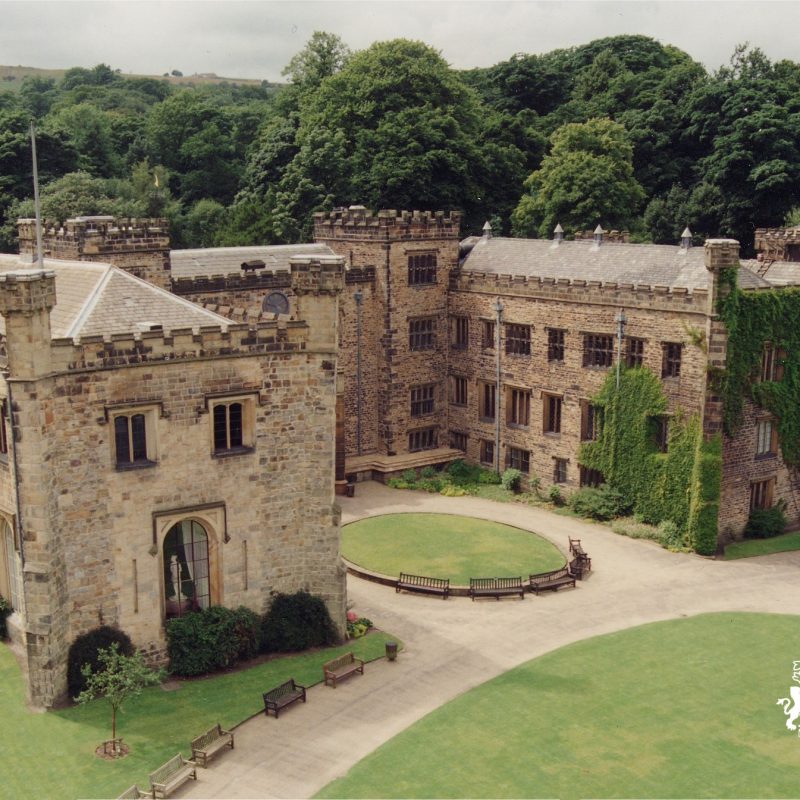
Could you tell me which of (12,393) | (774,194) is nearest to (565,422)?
(12,393)

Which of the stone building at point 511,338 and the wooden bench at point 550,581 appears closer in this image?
the wooden bench at point 550,581

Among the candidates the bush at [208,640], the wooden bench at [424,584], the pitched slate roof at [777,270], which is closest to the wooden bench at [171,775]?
the bush at [208,640]

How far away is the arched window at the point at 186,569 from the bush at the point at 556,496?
2230 centimetres

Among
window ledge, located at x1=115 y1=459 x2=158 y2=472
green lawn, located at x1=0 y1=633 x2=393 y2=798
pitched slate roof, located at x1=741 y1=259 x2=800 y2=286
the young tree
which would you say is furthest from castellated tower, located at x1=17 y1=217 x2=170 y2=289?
pitched slate roof, located at x1=741 y1=259 x2=800 y2=286

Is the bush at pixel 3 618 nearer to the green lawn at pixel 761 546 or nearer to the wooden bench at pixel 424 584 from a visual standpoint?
the wooden bench at pixel 424 584

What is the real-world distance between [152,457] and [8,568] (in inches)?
283

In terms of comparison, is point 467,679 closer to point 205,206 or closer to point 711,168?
point 711,168

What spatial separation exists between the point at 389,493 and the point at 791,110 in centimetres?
5430

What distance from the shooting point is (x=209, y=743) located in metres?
25.5

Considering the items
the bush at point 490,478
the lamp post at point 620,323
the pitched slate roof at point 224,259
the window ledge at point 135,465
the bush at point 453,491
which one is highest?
the pitched slate roof at point 224,259

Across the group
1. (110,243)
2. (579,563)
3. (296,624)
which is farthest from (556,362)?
(296,624)

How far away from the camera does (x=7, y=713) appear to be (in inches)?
1083

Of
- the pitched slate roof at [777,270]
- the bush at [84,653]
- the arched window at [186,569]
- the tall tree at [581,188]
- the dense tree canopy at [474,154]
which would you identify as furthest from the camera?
the dense tree canopy at [474,154]

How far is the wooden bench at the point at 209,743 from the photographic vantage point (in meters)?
25.0
